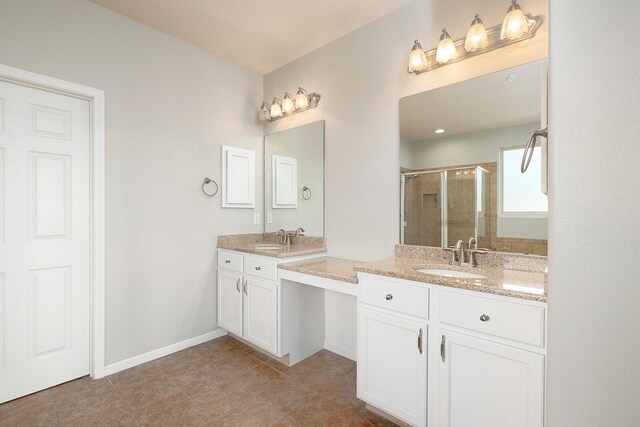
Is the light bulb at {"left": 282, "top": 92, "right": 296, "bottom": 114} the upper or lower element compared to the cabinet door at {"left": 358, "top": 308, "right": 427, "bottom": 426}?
upper

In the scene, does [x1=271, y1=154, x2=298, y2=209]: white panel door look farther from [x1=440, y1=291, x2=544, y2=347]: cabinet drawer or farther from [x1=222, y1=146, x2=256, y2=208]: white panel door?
[x1=440, y1=291, x2=544, y2=347]: cabinet drawer

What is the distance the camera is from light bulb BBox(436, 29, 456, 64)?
191 centimetres

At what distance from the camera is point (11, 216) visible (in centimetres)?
193

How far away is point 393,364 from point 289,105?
234cm

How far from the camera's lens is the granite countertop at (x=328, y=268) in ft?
6.38

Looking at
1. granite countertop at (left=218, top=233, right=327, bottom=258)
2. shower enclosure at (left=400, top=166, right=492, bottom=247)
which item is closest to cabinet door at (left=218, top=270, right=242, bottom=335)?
granite countertop at (left=218, top=233, right=327, bottom=258)

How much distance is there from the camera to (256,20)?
7.79 ft

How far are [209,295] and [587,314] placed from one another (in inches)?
108

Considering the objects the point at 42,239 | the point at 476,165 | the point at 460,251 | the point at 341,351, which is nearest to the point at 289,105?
the point at 476,165

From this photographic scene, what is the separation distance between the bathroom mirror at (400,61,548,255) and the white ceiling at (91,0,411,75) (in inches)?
31.4

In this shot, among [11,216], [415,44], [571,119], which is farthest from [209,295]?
[571,119]

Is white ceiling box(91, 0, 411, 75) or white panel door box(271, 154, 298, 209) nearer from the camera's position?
white ceiling box(91, 0, 411, 75)

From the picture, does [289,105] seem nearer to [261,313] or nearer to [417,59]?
[417,59]

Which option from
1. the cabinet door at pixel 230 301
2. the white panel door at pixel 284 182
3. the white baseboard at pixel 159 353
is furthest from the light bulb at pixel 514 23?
the white baseboard at pixel 159 353
